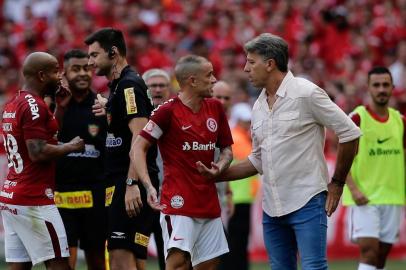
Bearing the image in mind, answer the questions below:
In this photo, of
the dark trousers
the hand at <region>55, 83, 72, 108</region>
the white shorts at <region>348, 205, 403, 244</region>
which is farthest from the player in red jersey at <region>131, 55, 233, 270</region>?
the dark trousers

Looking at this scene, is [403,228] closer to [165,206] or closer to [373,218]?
[373,218]

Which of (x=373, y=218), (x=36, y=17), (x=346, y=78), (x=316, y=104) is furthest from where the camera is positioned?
(x=36, y=17)

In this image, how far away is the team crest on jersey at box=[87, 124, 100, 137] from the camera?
34.3 feet

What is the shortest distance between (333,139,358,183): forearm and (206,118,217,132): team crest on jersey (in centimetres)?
124

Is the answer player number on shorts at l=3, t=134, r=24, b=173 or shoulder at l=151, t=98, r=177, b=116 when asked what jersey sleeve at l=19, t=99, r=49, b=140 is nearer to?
player number on shorts at l=3, t=134, r=24, b=173

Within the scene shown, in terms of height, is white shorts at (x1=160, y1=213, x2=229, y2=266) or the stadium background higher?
the stadium background

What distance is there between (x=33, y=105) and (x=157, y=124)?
1.22m

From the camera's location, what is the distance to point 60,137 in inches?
413

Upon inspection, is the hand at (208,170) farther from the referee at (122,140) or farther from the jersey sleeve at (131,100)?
the jersey sleeve at (131,100)

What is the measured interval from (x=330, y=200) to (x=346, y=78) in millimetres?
10874

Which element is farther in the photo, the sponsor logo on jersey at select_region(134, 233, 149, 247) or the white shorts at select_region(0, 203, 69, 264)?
the white shorts at select_region(0, 203, 69, 264)

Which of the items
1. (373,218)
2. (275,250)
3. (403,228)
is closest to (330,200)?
(275,250)

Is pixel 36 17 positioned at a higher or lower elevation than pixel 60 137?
higher

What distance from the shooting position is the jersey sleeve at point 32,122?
888 centimetres
